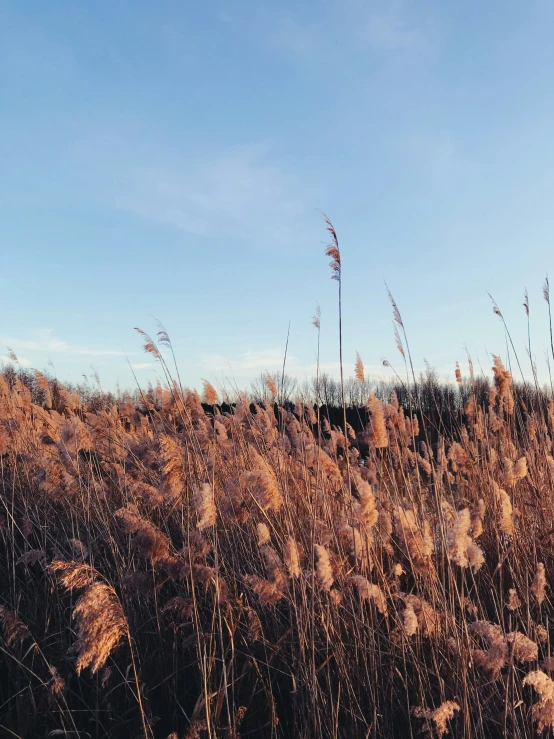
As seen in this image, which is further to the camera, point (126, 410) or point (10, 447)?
point (126, 410)

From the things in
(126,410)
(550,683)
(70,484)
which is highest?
(126,410)

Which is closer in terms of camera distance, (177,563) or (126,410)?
(177,563)

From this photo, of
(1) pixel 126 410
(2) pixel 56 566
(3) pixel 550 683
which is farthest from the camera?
(1) pixel 126 410

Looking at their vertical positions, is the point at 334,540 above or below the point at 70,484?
below

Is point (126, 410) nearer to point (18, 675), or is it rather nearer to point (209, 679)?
point (18, 675)

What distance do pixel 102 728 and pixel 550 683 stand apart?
1907mm

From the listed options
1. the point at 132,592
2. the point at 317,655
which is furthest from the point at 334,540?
the point at 132,592

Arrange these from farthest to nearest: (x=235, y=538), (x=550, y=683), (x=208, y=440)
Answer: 1. (x=208, y=440)
2. (x=235, y=538)
3. (x=550, y=683)

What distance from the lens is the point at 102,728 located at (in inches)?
108

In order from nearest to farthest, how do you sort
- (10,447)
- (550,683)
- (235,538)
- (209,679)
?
(550,683) → (209,679) → (235,538) → (10,447)

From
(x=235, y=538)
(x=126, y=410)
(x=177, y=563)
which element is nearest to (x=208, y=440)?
(x=235, y=538)

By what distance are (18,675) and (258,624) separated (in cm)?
130

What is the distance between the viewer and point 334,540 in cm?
307

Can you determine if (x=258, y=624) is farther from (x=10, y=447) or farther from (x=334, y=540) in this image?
(x=10, y=447)
